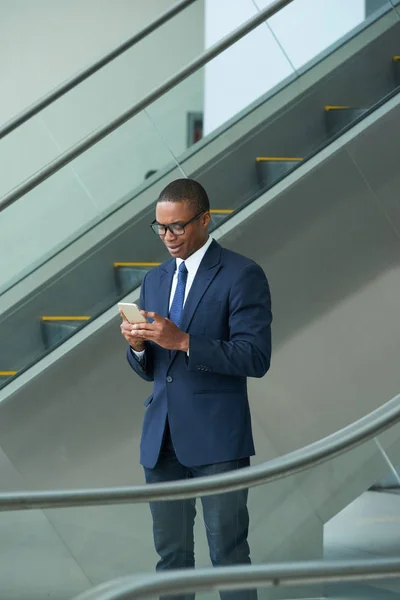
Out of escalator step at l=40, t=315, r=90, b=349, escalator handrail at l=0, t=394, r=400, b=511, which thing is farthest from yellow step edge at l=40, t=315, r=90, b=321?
escalator handrail at l=0, t=394, r=400, b=511

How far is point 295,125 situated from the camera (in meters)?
4.21

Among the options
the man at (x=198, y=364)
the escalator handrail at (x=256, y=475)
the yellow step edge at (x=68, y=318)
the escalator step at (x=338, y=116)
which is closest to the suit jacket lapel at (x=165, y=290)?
the man at (x=198, y=364)

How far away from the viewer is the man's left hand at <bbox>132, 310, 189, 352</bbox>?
7.00 feet

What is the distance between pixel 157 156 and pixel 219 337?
5.68ft

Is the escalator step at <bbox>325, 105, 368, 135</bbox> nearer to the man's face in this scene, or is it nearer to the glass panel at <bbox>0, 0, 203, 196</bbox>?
the glass panel at <bbox>0, 0, 203, 196</bbox>

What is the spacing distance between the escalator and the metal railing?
70.5 inches

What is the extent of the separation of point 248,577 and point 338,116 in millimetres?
2883

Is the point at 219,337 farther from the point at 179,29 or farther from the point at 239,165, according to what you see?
the point at 179,29

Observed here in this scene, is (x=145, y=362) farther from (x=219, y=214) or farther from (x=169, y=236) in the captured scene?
(x=219, y=214)

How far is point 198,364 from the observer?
2.16 meters

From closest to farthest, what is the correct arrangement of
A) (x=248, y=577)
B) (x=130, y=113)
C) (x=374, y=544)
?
(x=248, y=577), (x=374, y=544), (x=130, y=113)

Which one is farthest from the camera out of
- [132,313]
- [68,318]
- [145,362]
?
[68,318]

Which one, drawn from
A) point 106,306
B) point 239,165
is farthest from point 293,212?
point 106,306

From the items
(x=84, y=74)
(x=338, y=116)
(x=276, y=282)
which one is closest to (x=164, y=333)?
(x=276, y=282)
